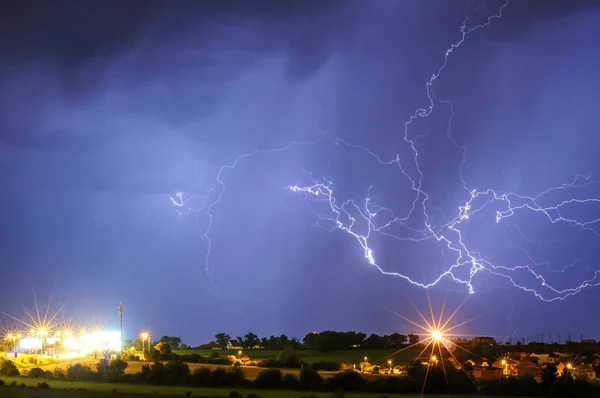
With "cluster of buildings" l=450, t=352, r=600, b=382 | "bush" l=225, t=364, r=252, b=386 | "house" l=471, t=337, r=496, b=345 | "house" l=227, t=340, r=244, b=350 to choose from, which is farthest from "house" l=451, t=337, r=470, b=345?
"bush" l=225, t=364, r=252, b=386

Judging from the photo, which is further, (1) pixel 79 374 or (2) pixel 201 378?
(1) pixel 79 374

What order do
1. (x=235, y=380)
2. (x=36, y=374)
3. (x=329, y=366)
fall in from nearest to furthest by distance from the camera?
(x=235, y=380) → (x=36, y=374) → (x=329, y=366)

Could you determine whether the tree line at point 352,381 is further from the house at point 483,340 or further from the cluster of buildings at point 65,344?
the house at point 483,340

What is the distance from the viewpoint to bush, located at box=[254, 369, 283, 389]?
27.5 metres

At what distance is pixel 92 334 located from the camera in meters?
66.2

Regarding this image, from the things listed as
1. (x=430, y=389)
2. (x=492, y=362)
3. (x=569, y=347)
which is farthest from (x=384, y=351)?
(x=430, y=389)

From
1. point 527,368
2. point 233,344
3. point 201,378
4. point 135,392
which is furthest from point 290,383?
point 233,344

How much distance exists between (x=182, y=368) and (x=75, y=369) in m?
5.96

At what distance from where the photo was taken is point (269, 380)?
2766 centimetres

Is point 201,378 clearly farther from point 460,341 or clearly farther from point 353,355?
point 460,341

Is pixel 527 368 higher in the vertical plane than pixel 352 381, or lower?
lower

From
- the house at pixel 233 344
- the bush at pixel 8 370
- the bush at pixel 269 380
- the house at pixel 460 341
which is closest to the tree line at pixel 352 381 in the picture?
the bush at pixel 269 380

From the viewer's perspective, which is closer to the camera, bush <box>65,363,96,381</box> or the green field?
bush <box>65,363,96,381</box>

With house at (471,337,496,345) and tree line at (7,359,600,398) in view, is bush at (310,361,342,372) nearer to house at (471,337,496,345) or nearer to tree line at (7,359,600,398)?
tree line at (7,359,600,398)
